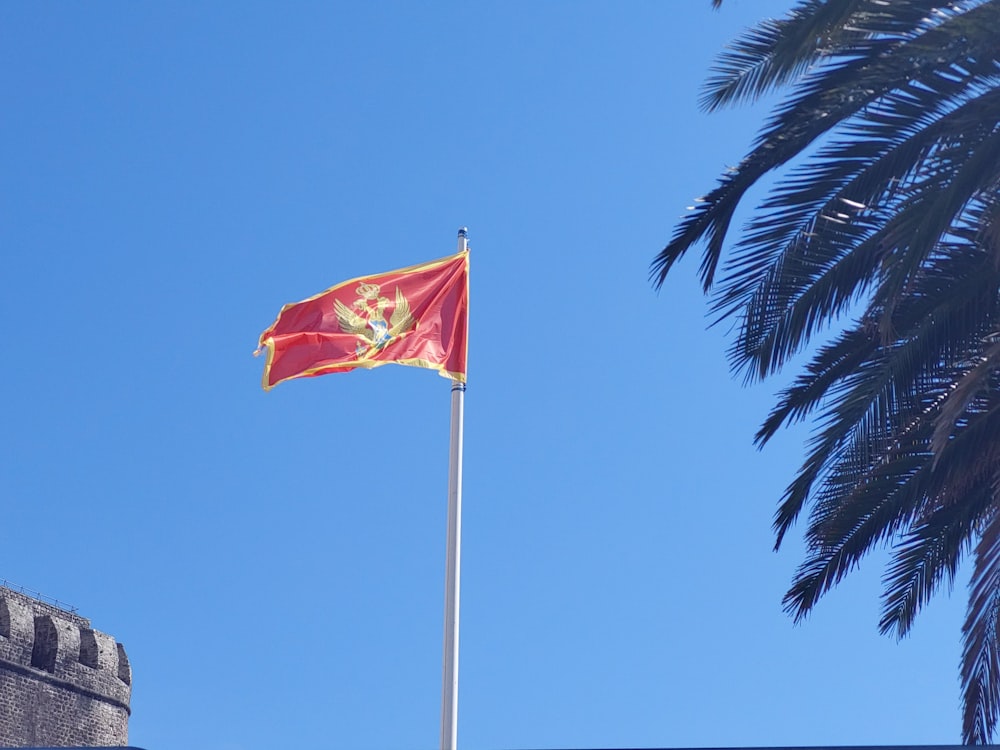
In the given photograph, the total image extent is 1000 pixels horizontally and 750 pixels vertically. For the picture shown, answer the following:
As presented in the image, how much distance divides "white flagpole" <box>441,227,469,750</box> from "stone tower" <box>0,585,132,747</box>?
24363 mm

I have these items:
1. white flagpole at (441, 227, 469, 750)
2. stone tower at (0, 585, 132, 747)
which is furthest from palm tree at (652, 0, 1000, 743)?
stone tower at (0, 585, 132, 747)

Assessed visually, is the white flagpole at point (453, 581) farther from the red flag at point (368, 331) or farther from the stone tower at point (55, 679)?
the stone tower at point (55, 679)

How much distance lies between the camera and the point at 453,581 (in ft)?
34.7

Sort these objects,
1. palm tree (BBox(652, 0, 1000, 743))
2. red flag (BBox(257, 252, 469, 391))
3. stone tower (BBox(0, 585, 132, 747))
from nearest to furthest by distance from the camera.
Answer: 1. palm tree (BBox(652, 0, 1000, 743))
2. red flag (BBox(257, 252, 469, 391))
3. stone tower (BBox(0, 585, 132, 747))

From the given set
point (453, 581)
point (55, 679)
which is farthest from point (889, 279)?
point (55, 679)

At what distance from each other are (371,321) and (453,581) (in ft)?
8.86

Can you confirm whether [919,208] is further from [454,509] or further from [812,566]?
[454,509]

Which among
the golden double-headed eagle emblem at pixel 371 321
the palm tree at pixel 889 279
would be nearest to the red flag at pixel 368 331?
the golden double-headed eagle emblem at pixel 371 321

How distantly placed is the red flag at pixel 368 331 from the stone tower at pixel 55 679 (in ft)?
76.5

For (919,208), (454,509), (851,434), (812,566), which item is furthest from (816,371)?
(454,509)

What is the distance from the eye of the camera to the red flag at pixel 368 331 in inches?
480

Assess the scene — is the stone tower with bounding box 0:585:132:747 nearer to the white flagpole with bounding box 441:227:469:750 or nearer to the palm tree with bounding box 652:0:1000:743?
the white flagpole with bounding box 441:227:469:750

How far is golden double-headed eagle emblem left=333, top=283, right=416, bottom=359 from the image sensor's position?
1222 cm

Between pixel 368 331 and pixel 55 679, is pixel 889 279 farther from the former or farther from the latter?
pixel 55 679
